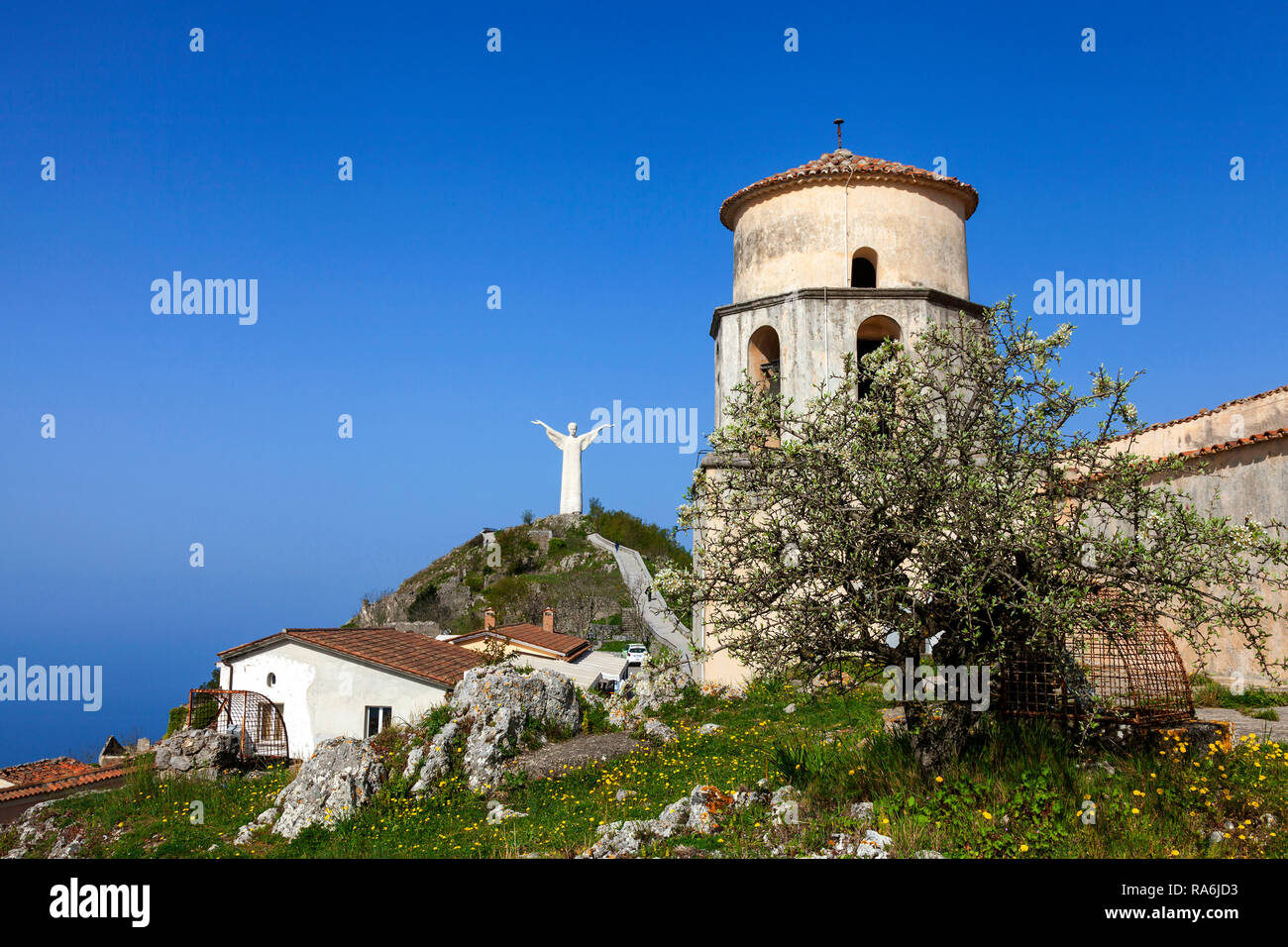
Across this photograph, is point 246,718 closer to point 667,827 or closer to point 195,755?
point 195,755

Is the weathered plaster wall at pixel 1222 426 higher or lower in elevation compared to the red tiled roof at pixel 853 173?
lower

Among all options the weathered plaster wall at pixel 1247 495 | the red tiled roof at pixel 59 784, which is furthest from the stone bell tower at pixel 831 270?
the red tiled roof at pixel 59 784

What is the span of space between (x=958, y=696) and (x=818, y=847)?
7.22 feet

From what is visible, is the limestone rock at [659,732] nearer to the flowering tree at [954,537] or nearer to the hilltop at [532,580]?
the flowering tree at [954,537]

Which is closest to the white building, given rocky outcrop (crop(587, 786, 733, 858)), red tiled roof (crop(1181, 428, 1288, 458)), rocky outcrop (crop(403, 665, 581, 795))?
rocky outcrop (crop(403, 665, 581, 795))

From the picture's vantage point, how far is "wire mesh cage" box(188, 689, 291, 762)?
2447cm

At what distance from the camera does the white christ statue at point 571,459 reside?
6856 centimetres

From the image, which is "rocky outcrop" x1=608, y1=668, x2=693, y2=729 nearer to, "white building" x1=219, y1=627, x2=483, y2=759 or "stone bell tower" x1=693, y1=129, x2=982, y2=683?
"stone bell tower" x1=693, y1=129, x2=982, y2=683

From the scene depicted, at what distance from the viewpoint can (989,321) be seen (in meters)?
9.46

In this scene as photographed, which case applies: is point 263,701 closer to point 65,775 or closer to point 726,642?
point 65,775

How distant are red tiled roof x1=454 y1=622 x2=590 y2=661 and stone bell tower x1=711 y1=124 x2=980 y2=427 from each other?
55.0ft

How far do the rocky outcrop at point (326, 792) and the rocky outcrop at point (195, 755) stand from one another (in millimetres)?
6993

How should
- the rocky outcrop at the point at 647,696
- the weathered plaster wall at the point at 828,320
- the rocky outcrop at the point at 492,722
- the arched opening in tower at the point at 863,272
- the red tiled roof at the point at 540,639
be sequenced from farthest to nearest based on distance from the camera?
the red tiled roof at the point at 540,639 < the arched opening in tower at the point at 863,272 < the weathered plaster wall at the point at 828,320 < the rocky outcrop at the point at 647,696 < the rocky outcrop at the point at 492,722

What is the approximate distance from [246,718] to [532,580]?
3152cm
